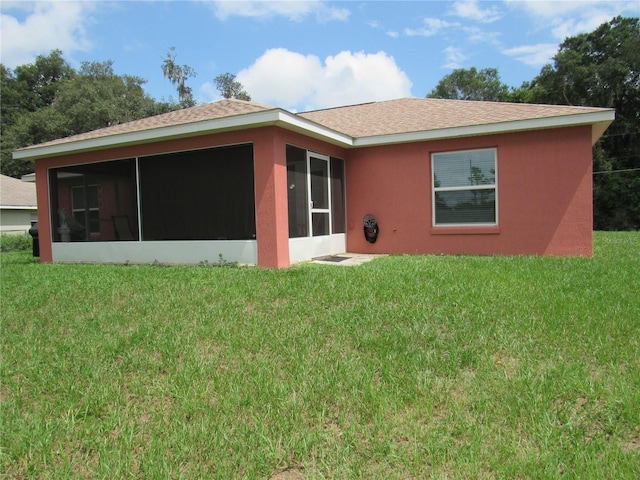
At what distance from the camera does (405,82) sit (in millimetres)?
24016

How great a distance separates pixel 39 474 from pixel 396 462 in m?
1.88

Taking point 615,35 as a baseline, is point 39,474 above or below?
below

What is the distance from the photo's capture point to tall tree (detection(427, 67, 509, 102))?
142 ft

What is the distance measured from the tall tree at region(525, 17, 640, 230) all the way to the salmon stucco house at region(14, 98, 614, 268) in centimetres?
2078

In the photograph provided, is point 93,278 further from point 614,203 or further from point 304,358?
point 614,203

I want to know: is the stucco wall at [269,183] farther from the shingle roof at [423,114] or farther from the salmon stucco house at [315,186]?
the shingle roof at [423,114]

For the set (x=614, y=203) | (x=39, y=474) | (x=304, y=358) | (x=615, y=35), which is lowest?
(x=39, y=474)

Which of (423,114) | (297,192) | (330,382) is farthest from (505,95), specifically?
(330,382)

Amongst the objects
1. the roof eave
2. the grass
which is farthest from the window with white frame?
the grass

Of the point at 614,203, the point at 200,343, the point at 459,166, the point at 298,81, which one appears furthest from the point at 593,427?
the point at 614,203

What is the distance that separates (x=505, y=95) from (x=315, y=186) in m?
30.9

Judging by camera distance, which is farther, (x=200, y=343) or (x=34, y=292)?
(x=34, y=292)

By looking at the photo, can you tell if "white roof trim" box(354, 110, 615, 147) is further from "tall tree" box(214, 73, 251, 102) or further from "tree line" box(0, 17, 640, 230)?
"tall tree" box(214, 73, 251, 102)

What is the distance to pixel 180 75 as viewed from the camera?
116 feet
